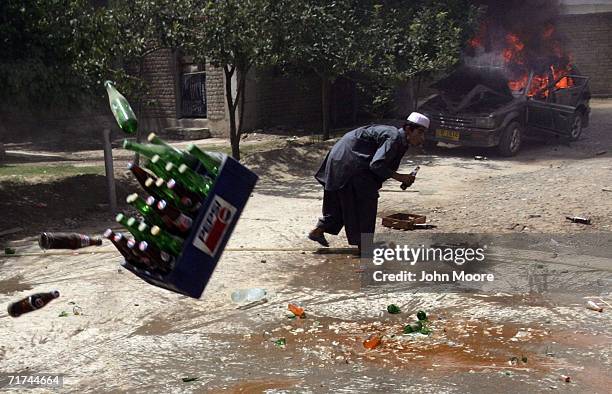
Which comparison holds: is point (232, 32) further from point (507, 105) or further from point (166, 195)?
point (166, 195)

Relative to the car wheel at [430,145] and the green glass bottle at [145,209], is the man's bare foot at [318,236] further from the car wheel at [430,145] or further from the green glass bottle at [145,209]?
the car wheel at [430,145]

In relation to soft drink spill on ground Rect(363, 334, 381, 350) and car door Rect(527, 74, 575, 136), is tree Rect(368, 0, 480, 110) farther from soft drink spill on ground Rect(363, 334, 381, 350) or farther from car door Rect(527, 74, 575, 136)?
soft drink spill on ground Rect(363, 334, 381, 350)

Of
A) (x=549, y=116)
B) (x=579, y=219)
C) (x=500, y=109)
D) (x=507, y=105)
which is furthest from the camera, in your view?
(x=549, y=116)

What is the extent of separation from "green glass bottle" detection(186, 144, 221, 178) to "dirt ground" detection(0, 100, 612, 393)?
5.30 feet

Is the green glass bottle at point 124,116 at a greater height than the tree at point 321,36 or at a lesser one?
lesser

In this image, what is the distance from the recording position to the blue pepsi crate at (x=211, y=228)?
362 cm

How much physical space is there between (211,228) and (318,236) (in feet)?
14.1

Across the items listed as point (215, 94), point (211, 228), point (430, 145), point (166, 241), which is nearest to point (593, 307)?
point (211, 228)

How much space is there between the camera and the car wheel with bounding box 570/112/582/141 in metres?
15.5

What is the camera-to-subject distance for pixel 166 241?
12.4 ft

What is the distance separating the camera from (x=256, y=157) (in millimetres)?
13883

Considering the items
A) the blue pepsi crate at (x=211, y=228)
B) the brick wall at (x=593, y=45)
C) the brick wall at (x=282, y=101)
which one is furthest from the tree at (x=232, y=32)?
the brick wall at (x=593, y=45)

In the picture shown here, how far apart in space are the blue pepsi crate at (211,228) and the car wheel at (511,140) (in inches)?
465

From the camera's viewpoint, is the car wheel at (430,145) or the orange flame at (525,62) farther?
the car wheel at (430,145)
